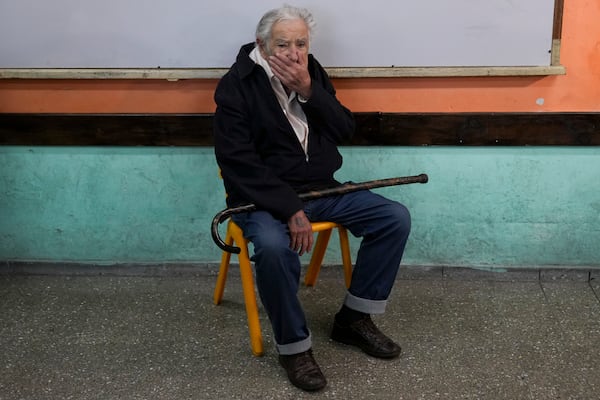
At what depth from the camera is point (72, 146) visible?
2.86 m

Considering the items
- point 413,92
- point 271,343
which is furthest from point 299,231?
point 413,92

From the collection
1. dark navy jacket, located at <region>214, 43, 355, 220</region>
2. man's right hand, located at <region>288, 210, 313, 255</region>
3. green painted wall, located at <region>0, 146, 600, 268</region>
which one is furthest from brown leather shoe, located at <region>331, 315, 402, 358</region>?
green painted wall, located at <region>0, 146, 600, 268</region>

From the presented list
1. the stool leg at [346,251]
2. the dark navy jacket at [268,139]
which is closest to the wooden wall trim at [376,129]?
the dark navy jacket at [268,139]

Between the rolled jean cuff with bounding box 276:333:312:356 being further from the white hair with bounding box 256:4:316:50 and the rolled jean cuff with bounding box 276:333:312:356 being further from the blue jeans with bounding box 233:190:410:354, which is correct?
the white hair with bounding box 256:4:316:50

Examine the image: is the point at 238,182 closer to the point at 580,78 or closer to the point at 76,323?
the point at 76,323

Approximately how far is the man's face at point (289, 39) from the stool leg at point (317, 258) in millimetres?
695

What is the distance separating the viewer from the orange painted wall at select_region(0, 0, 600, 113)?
Result: 104 inches

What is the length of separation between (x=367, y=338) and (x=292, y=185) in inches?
22.8

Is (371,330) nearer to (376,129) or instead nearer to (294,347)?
(294,347)

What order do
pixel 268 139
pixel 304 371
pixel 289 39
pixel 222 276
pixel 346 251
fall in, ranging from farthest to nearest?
pixel 222 276 → pixel 346 251 → pixel 268 139 → pixel 289 39 → pixel 304 371

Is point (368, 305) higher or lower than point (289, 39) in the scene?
lower

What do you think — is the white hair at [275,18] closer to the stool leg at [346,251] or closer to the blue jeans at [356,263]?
the blue jeans at [356,263]

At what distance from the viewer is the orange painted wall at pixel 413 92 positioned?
2637 millimetres

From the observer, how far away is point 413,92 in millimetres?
2705
